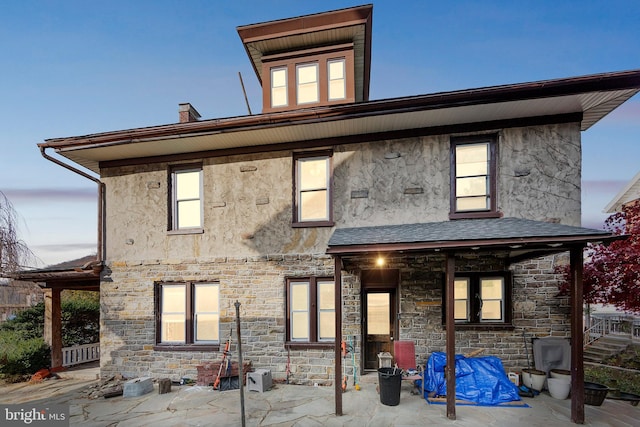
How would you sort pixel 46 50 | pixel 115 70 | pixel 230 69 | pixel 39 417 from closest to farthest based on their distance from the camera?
pixel 39 417 → pixel 46 50 → pixel 115 70 → pixel 230 69

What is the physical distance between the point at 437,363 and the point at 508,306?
2168 mm

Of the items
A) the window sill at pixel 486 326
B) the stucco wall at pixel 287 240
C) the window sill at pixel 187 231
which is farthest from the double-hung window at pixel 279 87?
the window sill at pixel 486 326

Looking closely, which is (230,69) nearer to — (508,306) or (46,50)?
(46,50)

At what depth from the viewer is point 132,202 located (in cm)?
857

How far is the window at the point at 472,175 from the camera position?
7.13 metres

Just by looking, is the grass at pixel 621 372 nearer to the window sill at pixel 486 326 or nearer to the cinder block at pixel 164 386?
the window sill at pixel 486 326

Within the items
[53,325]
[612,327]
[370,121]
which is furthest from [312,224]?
[612,327]

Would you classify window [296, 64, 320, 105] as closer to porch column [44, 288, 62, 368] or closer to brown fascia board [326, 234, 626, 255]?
brown fascia board [326, 234, 626, 255]

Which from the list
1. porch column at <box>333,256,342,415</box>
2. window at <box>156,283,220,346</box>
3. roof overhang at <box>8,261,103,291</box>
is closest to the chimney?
roof overhang at <box>8,261,103,291</box>

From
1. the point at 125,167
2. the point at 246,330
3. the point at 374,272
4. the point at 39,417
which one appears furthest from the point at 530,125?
the point at 39,417

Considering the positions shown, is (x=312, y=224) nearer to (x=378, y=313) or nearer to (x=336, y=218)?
(x=336, y=218)

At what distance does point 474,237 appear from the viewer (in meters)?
5.32

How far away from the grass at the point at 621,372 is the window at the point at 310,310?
7.67 meters

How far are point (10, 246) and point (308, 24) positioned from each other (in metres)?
12.4
